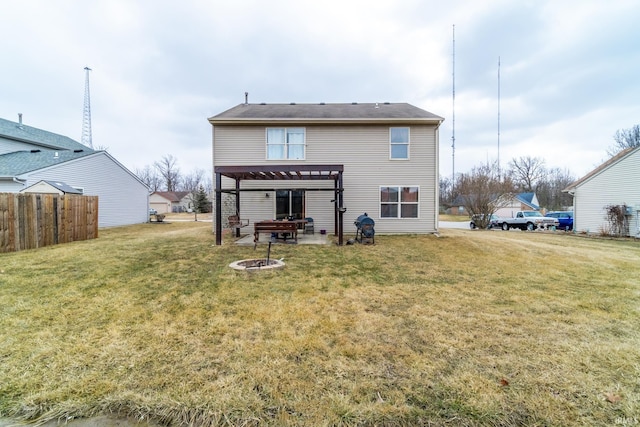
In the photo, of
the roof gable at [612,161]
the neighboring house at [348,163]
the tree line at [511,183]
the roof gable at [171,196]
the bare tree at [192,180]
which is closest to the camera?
the neighboring house at [348,163]

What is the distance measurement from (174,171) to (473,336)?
216 ft

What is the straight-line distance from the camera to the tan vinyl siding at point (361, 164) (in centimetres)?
1185

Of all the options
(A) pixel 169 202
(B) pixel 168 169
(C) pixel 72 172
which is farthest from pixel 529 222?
(B) pixel 168 169

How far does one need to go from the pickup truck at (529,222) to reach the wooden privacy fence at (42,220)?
26586 millimetres

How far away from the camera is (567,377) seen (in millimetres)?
2418

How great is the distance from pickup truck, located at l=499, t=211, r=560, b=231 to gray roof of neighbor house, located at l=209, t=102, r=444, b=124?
1369cm

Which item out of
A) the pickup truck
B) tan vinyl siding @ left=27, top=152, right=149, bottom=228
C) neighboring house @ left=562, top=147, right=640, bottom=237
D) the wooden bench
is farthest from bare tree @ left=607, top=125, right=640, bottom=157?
tan vinyl siding @ left=27, top=152, right=149, bottom=228

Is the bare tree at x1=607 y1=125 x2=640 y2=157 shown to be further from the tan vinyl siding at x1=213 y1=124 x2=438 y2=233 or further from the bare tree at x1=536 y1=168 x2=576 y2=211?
the tan vinyl siding at x1=213 y1=124 x2=438 y2=233

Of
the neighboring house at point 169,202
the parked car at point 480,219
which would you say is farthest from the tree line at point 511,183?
the neighboring house at point 169,202

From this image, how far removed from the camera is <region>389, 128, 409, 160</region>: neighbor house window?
39.2 ft

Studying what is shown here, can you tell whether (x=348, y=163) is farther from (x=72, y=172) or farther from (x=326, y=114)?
(x=72, y=172)

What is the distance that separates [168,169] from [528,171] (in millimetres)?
71948

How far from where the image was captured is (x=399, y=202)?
39.5ft

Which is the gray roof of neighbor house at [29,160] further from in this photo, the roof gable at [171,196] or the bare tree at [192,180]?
the bare tree at [192,180]
